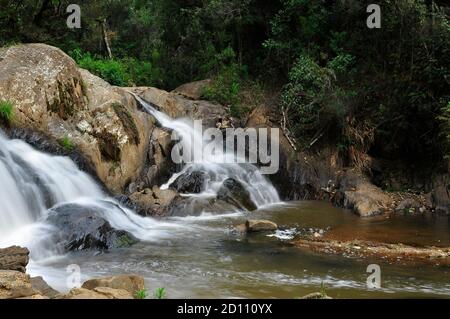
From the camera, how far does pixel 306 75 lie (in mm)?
15859

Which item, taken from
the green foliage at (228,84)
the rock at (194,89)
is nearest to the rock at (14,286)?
the green foliage at (228,84)

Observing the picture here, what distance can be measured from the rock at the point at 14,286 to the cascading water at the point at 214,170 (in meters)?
7.10

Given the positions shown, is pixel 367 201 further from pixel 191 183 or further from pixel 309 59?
pixel 309 59

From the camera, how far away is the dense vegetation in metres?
14.1

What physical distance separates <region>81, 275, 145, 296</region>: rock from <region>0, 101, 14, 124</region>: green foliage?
21.0 feet

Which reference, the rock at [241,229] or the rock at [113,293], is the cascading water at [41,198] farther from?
the rock at [113,293]

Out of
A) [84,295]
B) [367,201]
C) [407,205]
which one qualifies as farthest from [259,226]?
[84,295]

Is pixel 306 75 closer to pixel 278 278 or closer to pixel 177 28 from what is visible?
pixel 177 28

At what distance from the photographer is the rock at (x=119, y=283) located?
226 inches

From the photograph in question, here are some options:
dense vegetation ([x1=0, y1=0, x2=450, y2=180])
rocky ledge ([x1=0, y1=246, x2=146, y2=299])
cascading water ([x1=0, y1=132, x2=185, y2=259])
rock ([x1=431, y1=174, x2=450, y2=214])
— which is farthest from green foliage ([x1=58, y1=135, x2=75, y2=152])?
rock ([x1=431, y1=174, x2=450, y2=214])

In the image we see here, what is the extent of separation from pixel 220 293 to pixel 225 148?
901 cm

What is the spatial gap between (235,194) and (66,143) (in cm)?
413
